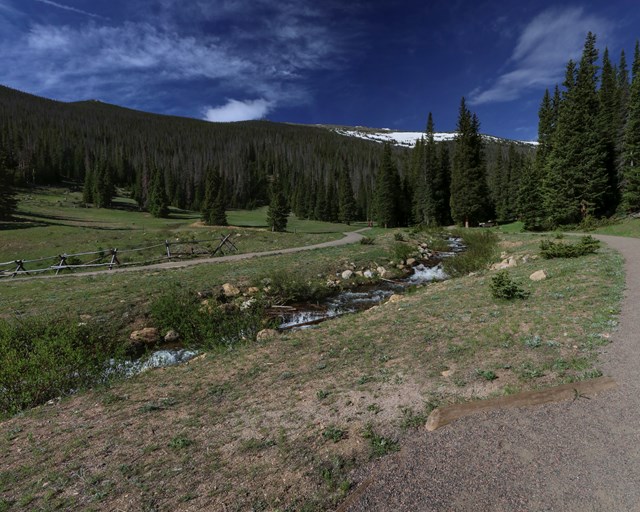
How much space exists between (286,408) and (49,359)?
25.0 feet

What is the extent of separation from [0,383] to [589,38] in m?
69.1

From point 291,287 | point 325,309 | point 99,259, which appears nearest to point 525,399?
point 325,309

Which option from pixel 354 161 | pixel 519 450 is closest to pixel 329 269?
pixel 519 450

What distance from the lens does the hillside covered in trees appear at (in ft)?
209

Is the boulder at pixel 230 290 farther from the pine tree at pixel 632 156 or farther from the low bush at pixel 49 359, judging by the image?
the pine tree at pixel 632 156

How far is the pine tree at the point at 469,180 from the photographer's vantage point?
2041 inches

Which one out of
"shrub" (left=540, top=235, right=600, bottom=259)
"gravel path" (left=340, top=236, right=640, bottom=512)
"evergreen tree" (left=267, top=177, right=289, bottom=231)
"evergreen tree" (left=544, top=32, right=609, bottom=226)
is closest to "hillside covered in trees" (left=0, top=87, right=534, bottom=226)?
"evergreen tree" (left=267, top=177, right=289, bottom=231)

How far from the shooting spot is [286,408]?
19.9 ft

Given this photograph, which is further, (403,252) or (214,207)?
(214,207)

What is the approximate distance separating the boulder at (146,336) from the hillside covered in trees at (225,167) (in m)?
42.3

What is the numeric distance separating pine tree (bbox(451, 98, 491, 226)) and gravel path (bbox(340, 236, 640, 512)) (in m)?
51.5

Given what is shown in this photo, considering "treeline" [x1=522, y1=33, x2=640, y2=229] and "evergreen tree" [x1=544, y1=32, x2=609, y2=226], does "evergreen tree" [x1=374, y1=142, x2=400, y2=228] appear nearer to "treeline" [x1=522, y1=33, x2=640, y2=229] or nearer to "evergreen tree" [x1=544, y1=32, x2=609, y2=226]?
"treeline" [x1=522, y1=33, x2=640, y2=229]

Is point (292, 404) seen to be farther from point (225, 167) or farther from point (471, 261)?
point (225, 167)

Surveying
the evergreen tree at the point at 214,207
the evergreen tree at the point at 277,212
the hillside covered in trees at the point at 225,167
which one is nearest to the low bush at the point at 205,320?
the evergreen tree at the point at 277,212
